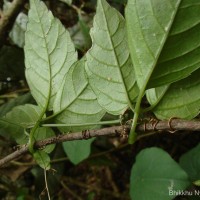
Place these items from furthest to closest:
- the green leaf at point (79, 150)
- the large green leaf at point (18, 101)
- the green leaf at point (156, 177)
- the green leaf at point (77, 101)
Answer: the large green leaf at point (18, 101) → the green leaf at point (79, 150) → the green leaf at point (156, 177) → the green leaf at point (77, 101)

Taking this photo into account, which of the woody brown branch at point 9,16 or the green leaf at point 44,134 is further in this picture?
the woody brown branch at point 9,16

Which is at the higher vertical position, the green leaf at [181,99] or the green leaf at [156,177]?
the green leaf at [181,99]

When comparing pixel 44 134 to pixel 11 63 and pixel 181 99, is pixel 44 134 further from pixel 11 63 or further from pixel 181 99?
pixel 11 63

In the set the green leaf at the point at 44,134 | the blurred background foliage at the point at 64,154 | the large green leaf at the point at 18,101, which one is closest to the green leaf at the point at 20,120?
the green leaf at the point at 44,134

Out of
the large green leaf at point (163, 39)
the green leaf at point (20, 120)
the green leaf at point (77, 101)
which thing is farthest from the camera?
the green leaf at point (20, 120)

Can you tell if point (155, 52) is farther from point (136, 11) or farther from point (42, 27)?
point (42, 27)

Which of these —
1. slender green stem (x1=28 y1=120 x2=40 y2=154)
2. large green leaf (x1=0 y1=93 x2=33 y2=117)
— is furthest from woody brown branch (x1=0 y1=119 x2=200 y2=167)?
large green leaf (x1=0 y1=93 x2=33 y2=117)

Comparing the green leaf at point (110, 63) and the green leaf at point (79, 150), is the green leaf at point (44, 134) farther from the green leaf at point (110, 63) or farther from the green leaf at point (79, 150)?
the green leaf at point (79, 150)

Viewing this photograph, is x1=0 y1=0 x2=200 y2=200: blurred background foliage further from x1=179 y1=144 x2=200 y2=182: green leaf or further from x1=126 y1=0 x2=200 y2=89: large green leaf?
x1=126 y1=0 x2=200 y2=89: large green leaf
